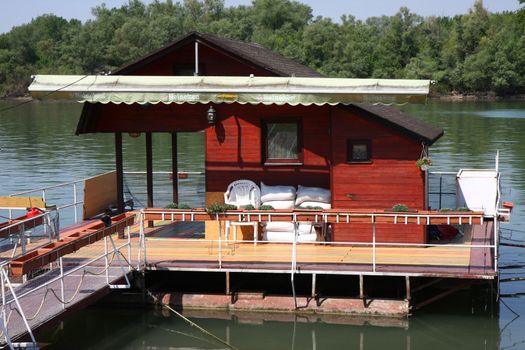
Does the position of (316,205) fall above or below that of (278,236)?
above

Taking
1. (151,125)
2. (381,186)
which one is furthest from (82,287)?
(381,186)

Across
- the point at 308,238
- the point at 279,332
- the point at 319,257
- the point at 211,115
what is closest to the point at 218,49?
the point at 211,115

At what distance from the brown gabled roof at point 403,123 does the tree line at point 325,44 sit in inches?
3087

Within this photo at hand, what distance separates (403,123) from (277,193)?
3051 mm

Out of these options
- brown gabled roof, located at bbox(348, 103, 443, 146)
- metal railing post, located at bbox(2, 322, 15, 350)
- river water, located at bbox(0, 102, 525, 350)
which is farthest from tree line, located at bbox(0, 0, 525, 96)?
metal railing post, located at bbox(2, 322, 15, 350)

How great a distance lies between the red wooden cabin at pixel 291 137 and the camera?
64.4 ft

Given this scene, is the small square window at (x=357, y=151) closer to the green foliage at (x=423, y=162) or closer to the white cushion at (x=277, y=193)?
the green foliage at (x=423, y=162)

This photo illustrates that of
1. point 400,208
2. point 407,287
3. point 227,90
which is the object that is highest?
point 227,90

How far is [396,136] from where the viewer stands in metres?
19.6

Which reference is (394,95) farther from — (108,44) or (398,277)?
(108,44)

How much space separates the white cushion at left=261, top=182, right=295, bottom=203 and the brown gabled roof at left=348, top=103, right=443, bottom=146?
7.29 feet

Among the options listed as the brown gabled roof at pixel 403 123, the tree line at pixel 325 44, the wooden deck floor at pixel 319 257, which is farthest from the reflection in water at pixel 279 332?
the tree line at pixel 325 44

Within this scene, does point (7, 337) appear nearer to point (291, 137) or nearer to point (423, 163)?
point (291, 137)

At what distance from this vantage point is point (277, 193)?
66.9 ft
